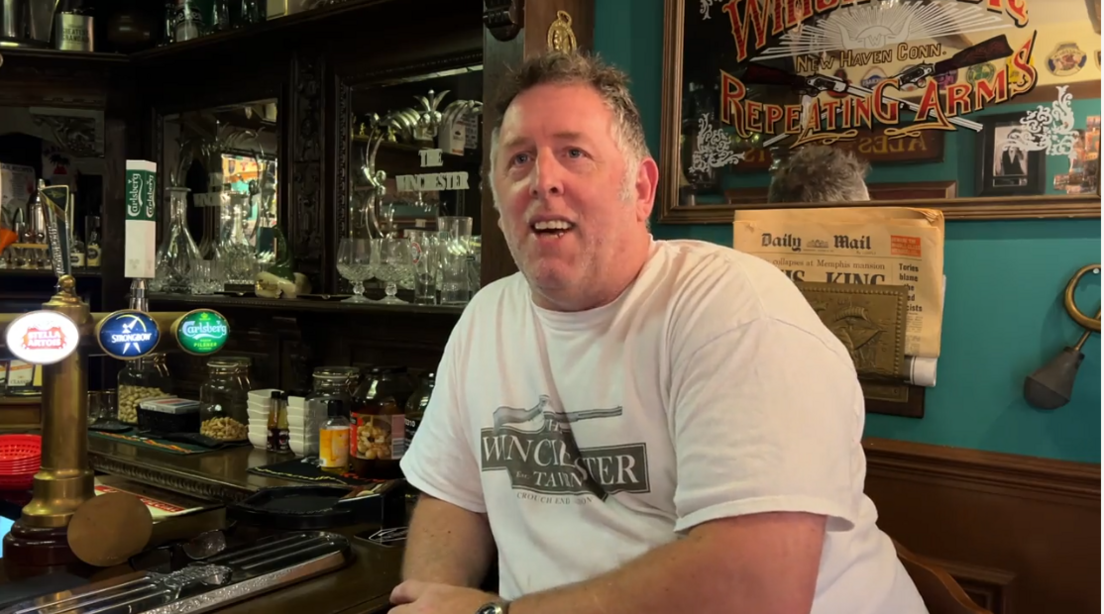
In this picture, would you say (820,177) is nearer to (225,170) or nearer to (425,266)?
(425,266)

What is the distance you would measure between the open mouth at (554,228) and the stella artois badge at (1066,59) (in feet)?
2.59

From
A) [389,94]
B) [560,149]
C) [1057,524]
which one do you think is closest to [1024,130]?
[1057,524]

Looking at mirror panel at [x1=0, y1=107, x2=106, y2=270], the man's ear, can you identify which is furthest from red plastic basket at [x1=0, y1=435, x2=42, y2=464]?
the man's ear

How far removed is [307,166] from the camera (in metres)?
1.95

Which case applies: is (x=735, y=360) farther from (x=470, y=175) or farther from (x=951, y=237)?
(x=470, y=175)

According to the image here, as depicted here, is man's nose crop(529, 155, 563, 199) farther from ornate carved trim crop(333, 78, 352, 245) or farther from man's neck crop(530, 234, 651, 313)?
ornate carved trim crop(333, 78, 352, 245)

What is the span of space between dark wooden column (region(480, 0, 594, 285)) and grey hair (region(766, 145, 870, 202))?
50 centimetres

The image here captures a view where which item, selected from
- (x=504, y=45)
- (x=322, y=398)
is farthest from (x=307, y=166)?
(x=504, y=45)

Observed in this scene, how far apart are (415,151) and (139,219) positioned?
2.47 ft

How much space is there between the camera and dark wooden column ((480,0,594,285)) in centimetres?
145

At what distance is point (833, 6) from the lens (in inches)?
54.5

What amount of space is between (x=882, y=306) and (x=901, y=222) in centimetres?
14

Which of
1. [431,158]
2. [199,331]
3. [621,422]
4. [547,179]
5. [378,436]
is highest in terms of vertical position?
[431,158]

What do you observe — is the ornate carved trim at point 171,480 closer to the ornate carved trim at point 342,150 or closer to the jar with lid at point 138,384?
the jar with lid at point 138,384
